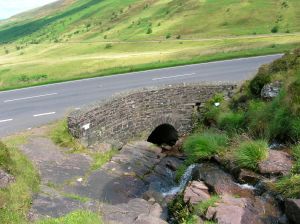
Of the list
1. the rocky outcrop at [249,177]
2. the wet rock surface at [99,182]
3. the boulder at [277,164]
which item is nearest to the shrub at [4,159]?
the wet rock surface at [99,182]

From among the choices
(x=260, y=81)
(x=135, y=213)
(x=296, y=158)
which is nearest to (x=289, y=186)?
(x=296, y=158)

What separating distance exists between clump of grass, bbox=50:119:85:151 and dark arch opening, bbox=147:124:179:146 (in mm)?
6152

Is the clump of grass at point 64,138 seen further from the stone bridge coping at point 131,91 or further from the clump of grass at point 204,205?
the clump of grass at point 204,205

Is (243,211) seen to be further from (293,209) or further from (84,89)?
(84,89)

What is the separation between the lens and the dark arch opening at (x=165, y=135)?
21109 mm

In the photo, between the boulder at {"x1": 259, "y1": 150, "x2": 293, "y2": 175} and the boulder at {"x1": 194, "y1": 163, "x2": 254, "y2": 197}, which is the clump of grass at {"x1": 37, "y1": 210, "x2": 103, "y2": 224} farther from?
the boulder at {"x1": 259, "y1": 150, "x2": 293, "y2": 175}

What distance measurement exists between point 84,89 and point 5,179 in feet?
41.1

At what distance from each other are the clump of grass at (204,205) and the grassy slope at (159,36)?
21.4 metres

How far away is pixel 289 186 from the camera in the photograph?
10.3 metres

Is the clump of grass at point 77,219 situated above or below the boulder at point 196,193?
above

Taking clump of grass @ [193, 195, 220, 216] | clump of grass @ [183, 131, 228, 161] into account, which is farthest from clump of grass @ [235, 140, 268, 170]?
clump of grass @ [193, 195, 220, 216]

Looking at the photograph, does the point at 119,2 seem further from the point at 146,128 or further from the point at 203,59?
the point at 146,128

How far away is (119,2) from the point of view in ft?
348

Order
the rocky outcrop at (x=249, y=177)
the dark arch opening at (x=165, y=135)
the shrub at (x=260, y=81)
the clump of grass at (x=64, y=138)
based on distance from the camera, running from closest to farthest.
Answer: the rocky outcrop at (x=249, y=177), the clump of grass at (x=64, y=138), the shrub at (x=260, y=81), the dark arch opening at (x=165, y=135)
